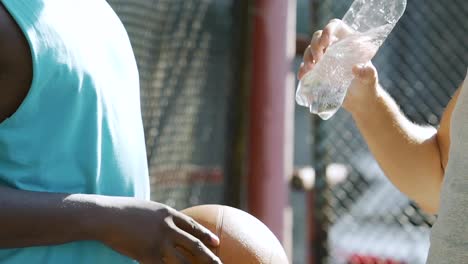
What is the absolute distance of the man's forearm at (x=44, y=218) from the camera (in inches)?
70.0

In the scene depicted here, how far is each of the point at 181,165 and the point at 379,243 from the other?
174 cm

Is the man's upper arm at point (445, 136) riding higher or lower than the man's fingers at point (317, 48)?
lower

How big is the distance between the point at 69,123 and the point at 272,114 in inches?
Result: 104

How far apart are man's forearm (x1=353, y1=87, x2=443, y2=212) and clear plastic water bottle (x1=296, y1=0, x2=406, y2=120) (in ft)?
0.44

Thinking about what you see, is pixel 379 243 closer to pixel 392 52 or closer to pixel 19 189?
pixel 392 52

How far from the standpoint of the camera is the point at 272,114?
4.49 metres

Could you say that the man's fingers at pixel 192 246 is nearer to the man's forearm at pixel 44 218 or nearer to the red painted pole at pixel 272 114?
the man's forearm at pixel 44 218

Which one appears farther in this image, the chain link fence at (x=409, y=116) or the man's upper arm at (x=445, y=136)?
the chain link fence at (x=409, y=116)

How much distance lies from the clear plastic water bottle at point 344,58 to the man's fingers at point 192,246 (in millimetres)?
917

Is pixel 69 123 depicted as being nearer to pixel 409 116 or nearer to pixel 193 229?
pixel 193 229

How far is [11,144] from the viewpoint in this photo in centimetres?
186

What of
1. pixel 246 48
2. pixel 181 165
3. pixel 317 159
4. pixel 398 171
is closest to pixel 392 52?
pixel 317 159

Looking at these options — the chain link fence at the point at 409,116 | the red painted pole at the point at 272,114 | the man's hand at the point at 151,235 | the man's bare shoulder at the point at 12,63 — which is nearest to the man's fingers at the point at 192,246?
the man's hand at the point at 151,235

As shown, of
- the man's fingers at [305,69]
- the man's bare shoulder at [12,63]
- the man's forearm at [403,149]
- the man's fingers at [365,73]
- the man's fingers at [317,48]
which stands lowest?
the man's forearm at [403,149]
